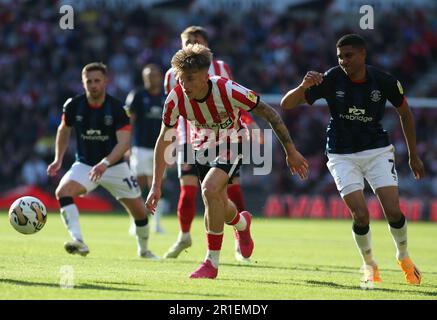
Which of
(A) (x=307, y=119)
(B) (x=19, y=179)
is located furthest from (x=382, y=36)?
(B) (x=19, y=179)

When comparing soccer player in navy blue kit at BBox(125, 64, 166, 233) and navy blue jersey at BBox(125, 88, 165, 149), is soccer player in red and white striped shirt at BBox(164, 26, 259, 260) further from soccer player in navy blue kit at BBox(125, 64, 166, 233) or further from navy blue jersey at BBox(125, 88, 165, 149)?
navy blue jersey at BBox(125, 88, 165, 149)

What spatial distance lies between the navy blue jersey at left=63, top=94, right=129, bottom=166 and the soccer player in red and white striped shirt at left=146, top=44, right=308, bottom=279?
2.18 meters

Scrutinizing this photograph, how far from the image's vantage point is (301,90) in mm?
8492

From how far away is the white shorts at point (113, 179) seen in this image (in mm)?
10570

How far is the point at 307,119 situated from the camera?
25.0 metres

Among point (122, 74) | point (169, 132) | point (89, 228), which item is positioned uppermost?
point (122, 74)

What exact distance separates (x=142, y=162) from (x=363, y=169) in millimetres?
8038

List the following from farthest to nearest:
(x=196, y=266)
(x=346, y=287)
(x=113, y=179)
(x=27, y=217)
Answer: (x=113, y=179) → (x=196, y=266) → (x=27, y=217) → (x=346, y=287)

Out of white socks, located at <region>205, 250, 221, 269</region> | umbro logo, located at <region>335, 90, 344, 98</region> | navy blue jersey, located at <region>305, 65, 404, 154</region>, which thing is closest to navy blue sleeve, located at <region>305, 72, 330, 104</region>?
navy blue jersey, located at <region>305, 65, 404, 154</region>

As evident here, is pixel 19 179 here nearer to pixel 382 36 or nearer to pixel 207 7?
pixel 207 7

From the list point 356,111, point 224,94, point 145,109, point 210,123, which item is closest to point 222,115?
point 210,123

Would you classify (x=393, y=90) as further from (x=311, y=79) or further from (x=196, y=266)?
(x=196, y=266)
